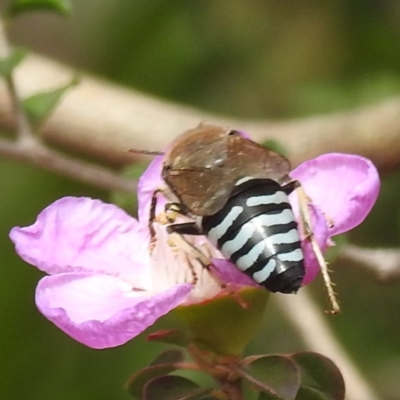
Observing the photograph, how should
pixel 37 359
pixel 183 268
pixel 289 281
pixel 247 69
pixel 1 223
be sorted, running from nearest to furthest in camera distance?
pixel 289 281 → pixel 183 268 → pixel 37 359 → pixel 1 223 → pixel 247 69

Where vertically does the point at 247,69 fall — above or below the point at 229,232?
below

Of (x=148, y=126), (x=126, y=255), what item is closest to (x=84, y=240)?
(x=126, y=255)

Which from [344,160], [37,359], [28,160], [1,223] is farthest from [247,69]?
[344,160]

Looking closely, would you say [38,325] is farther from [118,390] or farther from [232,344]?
[232,344]

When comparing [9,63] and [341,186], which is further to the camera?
[9,63]

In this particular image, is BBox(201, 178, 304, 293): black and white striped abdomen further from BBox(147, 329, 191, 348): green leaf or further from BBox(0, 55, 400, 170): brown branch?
BBox(0, 55, 400, 170): brown branch

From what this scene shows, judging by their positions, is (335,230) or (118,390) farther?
(118,390)

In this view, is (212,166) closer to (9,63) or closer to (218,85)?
→ (9,63)
